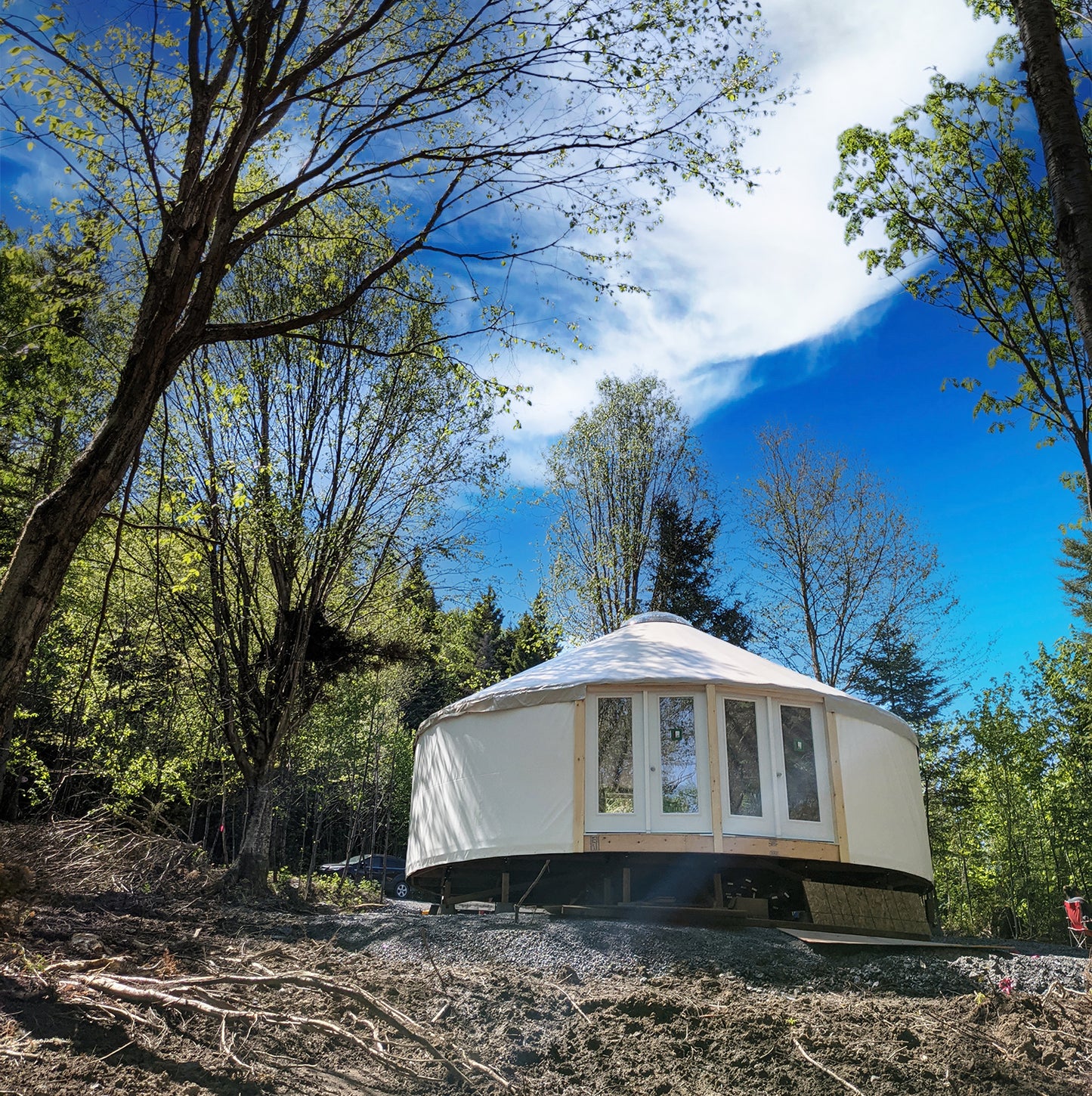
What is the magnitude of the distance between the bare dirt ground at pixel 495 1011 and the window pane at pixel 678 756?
1.70 m

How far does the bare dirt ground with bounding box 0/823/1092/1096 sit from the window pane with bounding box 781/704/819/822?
1.81 metres

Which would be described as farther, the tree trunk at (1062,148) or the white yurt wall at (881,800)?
the white yurt wall at (881,800)

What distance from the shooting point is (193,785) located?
13.2 metres

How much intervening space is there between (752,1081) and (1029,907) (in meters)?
11.8

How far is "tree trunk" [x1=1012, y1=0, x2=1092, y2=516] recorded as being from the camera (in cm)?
271

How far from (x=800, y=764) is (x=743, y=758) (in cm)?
48

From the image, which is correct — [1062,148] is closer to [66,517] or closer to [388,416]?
[66,517]

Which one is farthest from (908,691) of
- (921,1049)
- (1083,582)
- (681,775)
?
(921,1049)

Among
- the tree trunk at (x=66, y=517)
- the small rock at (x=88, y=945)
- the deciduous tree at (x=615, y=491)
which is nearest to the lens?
the tree trunk at (x=66, y=517)

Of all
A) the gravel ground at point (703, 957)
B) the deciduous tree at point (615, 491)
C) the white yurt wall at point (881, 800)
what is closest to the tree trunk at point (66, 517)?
the gravel ground at point (703, 957)

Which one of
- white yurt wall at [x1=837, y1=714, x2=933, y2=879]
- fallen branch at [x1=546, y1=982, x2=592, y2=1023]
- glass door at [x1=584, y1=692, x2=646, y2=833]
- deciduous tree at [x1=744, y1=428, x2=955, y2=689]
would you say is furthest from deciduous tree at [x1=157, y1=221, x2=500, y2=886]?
deciduous tree at [x1=744, y1=428, x2=955, y2=689]

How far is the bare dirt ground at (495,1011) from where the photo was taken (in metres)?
2.25

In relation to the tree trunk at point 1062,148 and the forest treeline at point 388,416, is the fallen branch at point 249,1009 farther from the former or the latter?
the tree trunk at point 1062,148

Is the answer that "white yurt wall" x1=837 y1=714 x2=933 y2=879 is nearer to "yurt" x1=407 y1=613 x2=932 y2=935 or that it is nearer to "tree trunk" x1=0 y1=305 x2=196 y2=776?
"yurt" x1=407 y1=613 x2=932 y2=935
